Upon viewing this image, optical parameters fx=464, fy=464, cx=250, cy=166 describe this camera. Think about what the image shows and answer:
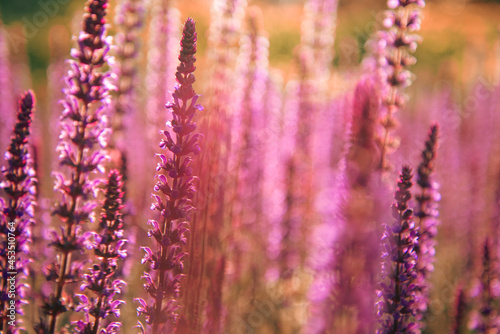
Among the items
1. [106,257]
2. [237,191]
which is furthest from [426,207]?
[237,191]

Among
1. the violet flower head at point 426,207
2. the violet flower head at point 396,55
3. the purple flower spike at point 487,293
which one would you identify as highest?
the violet flower head at point 396,55

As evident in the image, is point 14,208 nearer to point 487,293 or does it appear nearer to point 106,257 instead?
point 106,257

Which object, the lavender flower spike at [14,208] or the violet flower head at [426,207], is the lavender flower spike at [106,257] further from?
the violet flower head at [426,207]

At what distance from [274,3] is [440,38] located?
10.9m

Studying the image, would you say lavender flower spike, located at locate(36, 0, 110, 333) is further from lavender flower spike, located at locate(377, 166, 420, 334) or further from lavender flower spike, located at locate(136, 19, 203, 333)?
lavender flower spike, located at locate(377, 166, 420, 334)

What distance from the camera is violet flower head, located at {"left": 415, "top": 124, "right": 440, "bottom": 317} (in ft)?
8.62

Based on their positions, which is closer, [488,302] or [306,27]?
[488,302]

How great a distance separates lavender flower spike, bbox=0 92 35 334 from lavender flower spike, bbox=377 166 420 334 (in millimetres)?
1664

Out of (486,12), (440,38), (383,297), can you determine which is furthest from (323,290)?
Result: (486,12)

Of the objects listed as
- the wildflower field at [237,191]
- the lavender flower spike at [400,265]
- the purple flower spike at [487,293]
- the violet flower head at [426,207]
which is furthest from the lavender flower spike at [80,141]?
the purple flower spike at [487,293]

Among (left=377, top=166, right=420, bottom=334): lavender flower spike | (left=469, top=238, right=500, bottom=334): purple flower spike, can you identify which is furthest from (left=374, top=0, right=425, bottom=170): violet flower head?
(left=377, top=166, right=420, bottom=334): lavender flower spike

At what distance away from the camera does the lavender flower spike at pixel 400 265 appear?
2.19 m

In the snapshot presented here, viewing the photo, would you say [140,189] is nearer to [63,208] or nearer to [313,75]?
[313,75]

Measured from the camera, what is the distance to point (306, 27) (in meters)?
6.72
